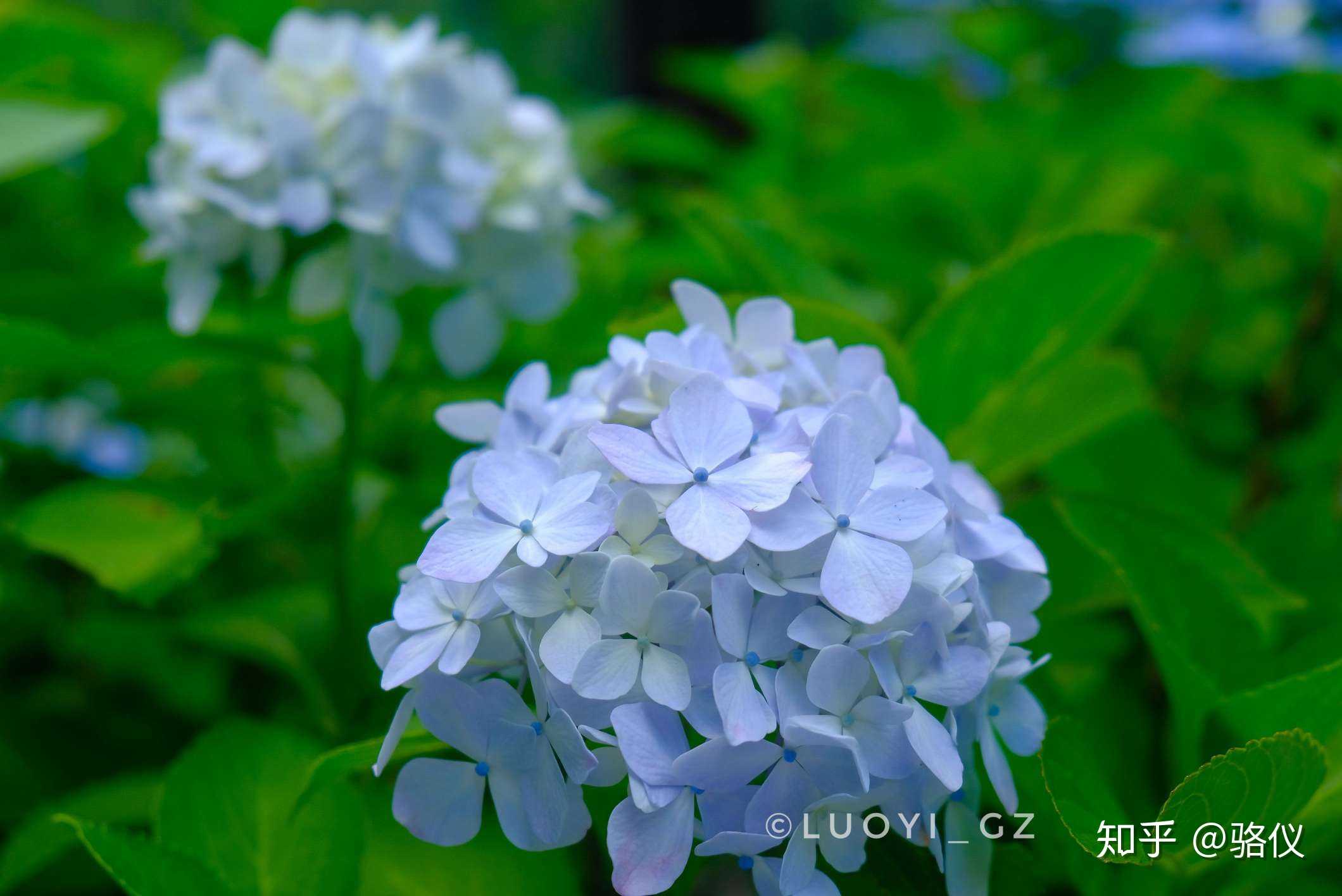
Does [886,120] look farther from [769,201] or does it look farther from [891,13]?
[891,13]

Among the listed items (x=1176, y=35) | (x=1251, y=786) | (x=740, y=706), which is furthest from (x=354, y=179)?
(x=1176, y=35)

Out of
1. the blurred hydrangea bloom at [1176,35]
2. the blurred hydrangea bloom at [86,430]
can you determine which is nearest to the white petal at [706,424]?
the blurred hydrangea bloom at [86,430]

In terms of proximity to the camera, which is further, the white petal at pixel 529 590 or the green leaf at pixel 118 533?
the green leaf at pixel 118 533

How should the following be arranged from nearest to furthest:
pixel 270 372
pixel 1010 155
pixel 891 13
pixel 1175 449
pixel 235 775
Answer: pixel 235 775, pixel 1175 449, pixel 270 372, pixel 1010 155, pixel 891 13

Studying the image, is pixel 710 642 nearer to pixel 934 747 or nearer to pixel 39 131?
pixel 934 747

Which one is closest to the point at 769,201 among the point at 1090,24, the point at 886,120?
the point at 886,120

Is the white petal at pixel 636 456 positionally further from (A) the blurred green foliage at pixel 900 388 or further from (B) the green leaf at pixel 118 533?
(B) the green leaf at pixel 118 533
